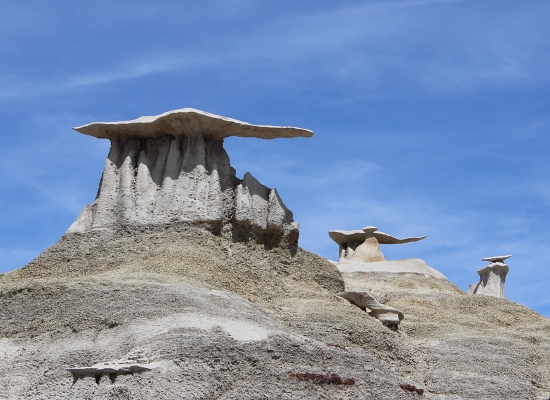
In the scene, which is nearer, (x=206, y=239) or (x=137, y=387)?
(x=137, y=387)

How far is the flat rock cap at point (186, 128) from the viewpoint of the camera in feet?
139

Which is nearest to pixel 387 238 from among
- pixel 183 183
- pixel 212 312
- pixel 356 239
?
pixel 356 239

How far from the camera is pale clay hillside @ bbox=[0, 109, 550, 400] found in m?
30.6

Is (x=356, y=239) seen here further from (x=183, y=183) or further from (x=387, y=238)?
(x=183, y=183)

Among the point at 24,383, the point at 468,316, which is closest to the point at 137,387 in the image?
the point at 24,383

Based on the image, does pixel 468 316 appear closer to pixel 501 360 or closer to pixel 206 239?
pixel 501 360

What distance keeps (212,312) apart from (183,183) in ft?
30.2

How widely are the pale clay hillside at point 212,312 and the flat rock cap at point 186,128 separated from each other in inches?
2.2

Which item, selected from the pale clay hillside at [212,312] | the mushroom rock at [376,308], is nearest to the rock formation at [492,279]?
the pale clay hillside at [212,312]

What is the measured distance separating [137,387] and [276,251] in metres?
13.7

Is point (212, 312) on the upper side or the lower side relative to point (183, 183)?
lower

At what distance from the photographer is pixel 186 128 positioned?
42.9 metres

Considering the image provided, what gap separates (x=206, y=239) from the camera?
4069 cm

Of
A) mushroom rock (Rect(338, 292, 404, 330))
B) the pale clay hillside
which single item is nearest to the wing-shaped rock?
the pale clay hillside
